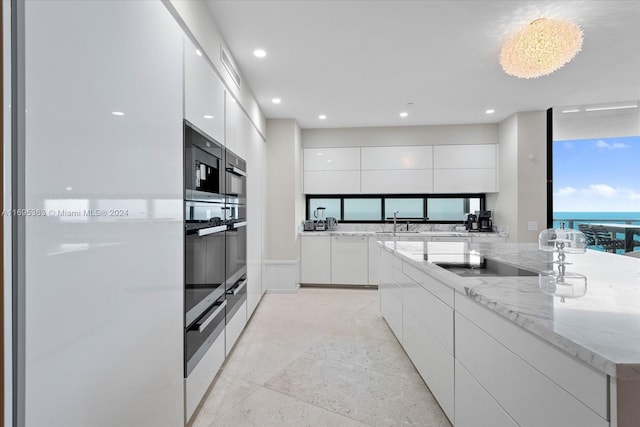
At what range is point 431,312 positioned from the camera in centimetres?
175

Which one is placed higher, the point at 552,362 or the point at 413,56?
the point at 413,56

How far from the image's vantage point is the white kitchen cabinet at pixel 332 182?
187 inches

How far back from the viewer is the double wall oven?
1.61 metres

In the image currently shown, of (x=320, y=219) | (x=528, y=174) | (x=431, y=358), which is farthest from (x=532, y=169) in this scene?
(x=431, y=358)

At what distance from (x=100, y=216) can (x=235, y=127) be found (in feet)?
6.09

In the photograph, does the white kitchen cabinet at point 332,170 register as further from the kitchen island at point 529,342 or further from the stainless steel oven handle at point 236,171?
the kitchen island at point 529,342

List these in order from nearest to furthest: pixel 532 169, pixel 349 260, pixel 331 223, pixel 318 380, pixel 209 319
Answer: pixel 209 319, pixel 318 380, pixel 532 169, pixel 349 260, pixel 331 223

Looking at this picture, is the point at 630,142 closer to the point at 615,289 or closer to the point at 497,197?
the point at 497,197

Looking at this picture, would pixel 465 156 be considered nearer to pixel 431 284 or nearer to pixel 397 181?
pixel 397 181

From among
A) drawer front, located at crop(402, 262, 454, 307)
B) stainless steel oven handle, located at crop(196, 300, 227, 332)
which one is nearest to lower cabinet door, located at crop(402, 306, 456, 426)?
drawer front, located at crop(402, 262, 454, 307)

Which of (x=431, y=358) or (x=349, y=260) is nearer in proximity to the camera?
(x=431, y=358)

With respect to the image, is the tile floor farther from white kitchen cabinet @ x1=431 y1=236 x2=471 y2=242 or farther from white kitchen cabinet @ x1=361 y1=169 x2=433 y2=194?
white kitchen cabinet @ x1=361 y1=169 x2=433 y2=194

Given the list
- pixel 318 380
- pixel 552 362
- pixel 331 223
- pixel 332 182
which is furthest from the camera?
pixel 331 223

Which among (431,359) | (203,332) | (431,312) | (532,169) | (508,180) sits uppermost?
(532,169)
